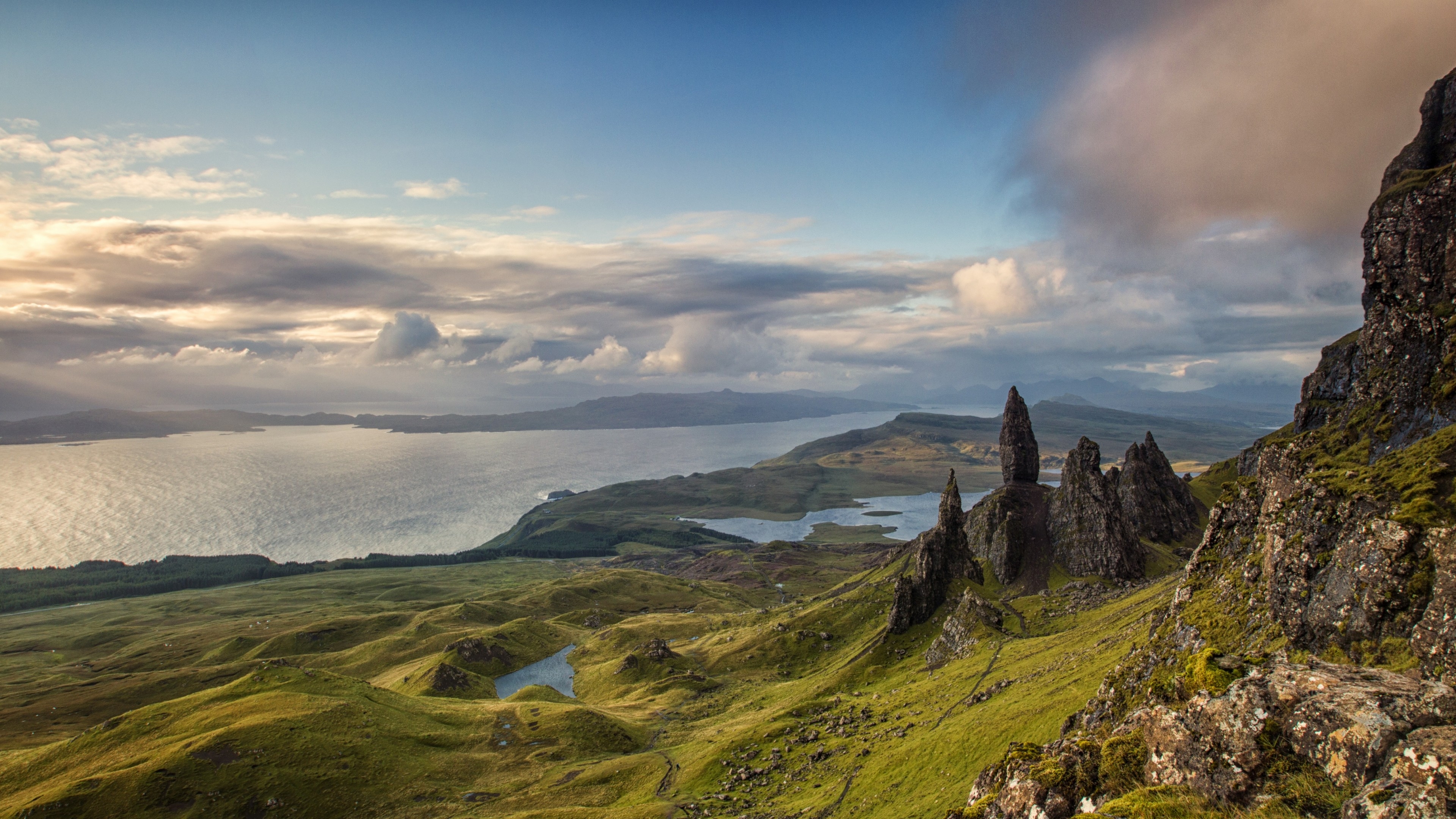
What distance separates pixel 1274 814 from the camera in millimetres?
18844

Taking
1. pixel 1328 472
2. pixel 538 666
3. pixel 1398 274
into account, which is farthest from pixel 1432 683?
pixel 538 666

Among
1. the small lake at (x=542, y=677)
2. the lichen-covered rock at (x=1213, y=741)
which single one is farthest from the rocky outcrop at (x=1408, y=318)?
the small lake at (x=542, y=677)

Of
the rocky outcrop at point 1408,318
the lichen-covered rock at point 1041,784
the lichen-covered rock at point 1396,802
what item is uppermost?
the rocky outcrop at point 1408,318

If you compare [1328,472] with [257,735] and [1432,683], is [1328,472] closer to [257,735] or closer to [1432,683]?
[1432,683]

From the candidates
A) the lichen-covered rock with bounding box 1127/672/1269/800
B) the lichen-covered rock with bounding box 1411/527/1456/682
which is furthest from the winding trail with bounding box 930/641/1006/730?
the lichen-covered rock with bounding box 1127/672/1269/800

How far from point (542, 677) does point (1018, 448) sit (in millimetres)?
144822

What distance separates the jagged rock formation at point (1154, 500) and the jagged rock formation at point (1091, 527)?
6.57 metres

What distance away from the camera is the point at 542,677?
165250 mm

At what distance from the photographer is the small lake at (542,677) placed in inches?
6152

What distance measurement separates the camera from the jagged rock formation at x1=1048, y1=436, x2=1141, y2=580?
131 metres

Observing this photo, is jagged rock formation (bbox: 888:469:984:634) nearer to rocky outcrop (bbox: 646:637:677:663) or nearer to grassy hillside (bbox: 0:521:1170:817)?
grassy hillside (bbox: 0:521:1170:817)

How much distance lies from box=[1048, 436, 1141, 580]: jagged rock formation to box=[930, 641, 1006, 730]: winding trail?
4841 cm

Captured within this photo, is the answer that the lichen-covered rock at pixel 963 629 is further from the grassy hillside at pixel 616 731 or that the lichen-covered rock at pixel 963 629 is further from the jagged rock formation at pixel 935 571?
the jagged rock formation at pixel 935 571

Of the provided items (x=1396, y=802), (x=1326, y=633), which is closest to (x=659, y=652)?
(x=1326, y=633)
